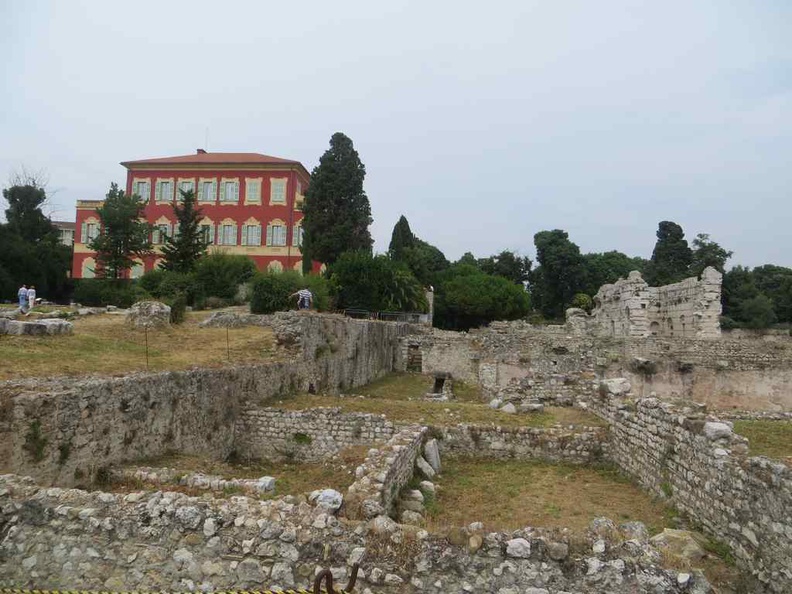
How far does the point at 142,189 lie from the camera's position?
181ft

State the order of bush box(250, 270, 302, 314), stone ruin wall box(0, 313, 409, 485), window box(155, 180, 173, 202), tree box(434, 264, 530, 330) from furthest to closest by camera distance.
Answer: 1. tree box(434, 264, 530, 330)
2. window box(155, 180, 173, 202)
3. bush box(250, 270, 302, 314)
4. stone ruin wall box(0, 313, 409, 485)

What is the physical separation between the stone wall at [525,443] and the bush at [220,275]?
90.6 ft

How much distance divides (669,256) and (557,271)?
1357 centimetres

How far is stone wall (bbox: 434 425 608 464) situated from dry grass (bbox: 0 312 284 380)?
5.99m

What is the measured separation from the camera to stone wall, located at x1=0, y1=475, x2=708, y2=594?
4.40 m

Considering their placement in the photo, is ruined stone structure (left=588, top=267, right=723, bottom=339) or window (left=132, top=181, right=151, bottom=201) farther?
window (left=132, top=181, right=151, bottom=201)

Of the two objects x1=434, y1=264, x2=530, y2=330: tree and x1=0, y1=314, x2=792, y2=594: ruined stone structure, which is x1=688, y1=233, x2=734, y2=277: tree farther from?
x1=0, y1=314, x2=792, y2=594: ruined stone structure

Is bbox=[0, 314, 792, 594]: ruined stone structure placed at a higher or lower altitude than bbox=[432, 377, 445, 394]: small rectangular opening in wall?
higher

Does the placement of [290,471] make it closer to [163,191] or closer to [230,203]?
[230,203]

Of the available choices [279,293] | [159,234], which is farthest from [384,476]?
[159,234]

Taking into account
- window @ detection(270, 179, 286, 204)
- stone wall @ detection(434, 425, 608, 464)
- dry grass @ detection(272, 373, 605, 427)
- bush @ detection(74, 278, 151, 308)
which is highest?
window @ detection(270, 179, 286, 204)

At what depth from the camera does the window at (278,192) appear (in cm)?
5366

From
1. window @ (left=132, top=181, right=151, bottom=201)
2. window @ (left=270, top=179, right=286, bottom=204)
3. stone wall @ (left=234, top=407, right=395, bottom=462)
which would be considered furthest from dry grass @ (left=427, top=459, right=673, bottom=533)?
window @ (left=132, top=181, right=151, bottom=201)

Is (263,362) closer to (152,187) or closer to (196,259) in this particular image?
(196,259)
